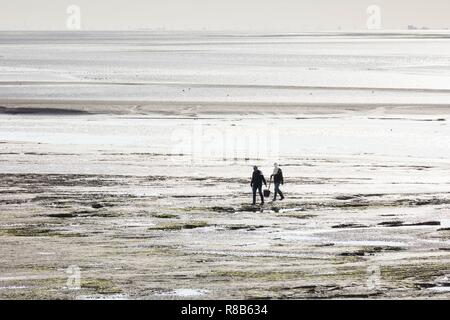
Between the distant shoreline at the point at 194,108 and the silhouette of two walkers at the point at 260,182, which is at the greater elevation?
the distant shoreline at the point at 194,108

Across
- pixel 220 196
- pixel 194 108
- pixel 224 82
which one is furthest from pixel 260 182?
pixel 224 82

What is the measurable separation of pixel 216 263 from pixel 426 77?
87.1 m

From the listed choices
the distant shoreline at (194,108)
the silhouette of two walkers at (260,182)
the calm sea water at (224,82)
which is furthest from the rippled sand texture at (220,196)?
the calm sea water at (224,82)

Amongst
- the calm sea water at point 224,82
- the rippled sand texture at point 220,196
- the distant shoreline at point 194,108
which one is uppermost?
the calm sea water at point 224,82

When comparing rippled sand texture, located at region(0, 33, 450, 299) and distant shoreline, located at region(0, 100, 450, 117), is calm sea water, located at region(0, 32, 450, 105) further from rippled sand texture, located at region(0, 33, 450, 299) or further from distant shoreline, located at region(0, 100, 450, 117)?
distant shoreline, located at region(0, 100, 450, 117)

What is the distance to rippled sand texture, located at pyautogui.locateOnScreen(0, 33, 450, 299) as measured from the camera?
24547 mm

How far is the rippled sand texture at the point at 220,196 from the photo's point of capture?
24.5 m

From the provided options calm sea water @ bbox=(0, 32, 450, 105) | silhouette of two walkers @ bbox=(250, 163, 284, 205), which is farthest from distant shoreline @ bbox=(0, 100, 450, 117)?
silhouette of two walkers @ bbox=(250, 163, 284, 205)

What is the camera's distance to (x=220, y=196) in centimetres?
3747

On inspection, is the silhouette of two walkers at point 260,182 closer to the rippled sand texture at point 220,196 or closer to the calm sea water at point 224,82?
the rippled sand texture at point 220,196

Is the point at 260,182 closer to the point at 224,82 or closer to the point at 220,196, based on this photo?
the point at 220,196

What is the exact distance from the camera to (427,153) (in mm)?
49812

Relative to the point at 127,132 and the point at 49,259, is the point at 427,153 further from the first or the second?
the point at 49,259
